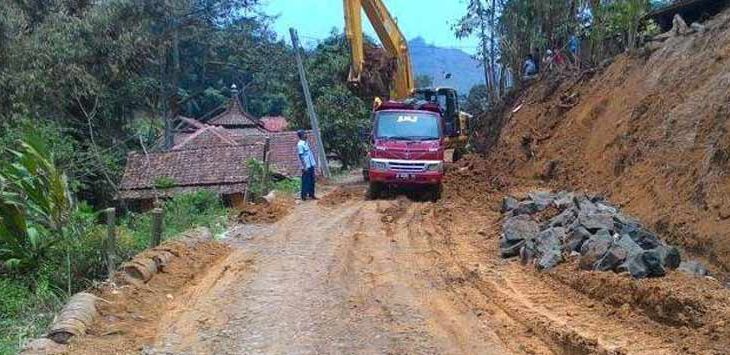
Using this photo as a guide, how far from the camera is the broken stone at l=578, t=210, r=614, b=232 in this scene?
31.1 feet

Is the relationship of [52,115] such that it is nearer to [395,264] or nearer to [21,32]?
[21,32]

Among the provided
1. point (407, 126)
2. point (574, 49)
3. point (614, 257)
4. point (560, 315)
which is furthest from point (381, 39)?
point (560, 315)

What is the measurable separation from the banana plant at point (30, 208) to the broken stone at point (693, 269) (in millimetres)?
8338

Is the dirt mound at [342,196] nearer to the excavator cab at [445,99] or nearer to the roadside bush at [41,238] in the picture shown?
the excavator cab at [445,99]

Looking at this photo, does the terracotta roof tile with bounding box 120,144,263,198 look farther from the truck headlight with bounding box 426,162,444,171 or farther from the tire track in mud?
the tire track in mud

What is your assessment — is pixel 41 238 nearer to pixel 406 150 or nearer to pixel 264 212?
pixel 264 212

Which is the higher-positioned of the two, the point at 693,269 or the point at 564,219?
the point at 564,219

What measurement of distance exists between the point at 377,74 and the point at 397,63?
721 millimetres

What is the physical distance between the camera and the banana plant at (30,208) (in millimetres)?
10211

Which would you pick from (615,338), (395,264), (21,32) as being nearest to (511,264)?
(395,264)

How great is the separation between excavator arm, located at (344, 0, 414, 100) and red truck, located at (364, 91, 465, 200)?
437cm

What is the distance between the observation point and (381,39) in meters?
23.2

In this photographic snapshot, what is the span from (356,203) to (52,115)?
1231cm

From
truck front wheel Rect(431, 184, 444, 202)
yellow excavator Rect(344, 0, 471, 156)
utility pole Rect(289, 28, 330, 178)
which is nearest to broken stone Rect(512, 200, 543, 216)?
truck front wheel Rect(431, 184, 444, 202)
